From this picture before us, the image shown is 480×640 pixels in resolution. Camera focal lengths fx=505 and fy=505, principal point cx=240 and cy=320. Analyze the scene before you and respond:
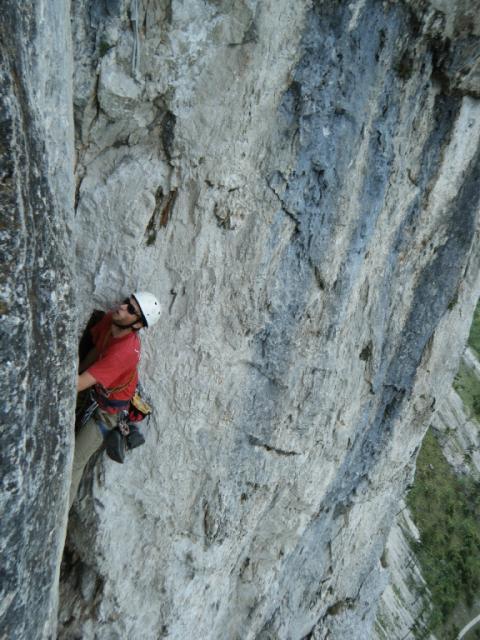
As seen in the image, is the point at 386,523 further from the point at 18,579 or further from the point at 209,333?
the point at 18,579

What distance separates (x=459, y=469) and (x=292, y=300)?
37.0 meters

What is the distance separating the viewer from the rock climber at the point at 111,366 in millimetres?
5176

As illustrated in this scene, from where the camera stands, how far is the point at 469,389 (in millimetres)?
46062

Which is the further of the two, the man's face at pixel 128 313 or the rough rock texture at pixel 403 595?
Answer: the rough rock texture at pixel 403 595

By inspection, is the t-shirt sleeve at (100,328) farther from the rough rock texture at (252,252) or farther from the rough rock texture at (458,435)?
the rough rock texture at (458,435)

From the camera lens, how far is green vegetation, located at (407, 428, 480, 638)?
2859cm

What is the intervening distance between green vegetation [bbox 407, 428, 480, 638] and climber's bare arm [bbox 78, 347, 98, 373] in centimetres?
2667

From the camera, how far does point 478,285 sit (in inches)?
370

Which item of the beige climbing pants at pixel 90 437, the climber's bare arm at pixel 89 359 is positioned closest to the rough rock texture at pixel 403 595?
the beige climbing pants at pixel 90 437

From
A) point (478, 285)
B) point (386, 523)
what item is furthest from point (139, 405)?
point (386, 523)

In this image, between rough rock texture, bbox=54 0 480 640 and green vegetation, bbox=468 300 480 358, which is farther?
green vegetation, bbox=468 300 480 358

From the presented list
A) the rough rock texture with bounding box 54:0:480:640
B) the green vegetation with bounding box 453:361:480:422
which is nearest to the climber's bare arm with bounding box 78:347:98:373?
the rough rock texture with bounding box 54:0:480:640

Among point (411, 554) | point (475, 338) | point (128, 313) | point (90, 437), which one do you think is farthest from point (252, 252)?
point (475, 338)

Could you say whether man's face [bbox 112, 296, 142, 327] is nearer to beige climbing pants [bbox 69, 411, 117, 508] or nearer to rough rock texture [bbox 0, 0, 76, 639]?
rough rock texture [bbox 0, 0, 76, 639]
